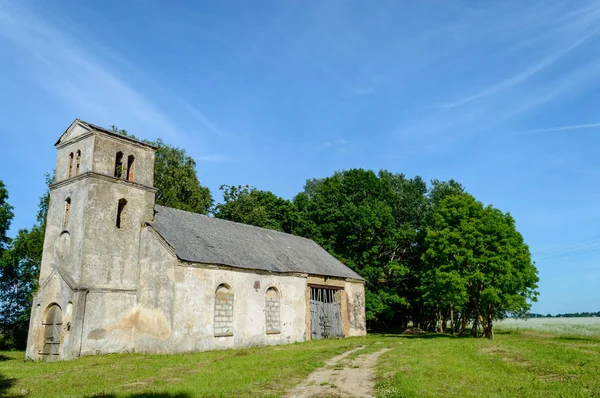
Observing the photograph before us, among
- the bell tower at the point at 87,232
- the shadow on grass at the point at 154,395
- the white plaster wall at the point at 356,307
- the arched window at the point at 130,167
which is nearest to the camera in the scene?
the shadow on grass at the point at 154,395

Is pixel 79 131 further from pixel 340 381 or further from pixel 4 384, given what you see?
pixel 340 381

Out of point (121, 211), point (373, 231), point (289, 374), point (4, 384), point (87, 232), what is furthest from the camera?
point (373, 231)

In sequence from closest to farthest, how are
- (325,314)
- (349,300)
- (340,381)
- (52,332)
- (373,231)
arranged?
(340,381)
(52,332)
(325,314)
(349,300)
(373,231)

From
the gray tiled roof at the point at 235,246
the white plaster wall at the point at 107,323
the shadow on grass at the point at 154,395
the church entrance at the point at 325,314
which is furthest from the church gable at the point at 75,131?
the church entrance at the point at 325,314

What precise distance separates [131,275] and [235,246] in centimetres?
610

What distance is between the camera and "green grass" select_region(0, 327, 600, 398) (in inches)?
408

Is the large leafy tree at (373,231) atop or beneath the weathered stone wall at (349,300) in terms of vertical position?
atop

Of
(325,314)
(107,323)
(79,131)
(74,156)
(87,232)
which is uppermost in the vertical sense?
(79,131)

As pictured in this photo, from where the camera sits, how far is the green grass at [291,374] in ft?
34.0

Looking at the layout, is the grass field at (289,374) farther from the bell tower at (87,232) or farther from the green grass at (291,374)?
the bell tower at (87,232)

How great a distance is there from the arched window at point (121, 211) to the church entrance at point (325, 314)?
1251 centimetres

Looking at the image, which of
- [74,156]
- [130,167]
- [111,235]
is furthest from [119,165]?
[111,235]

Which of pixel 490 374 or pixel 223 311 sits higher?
pixel 223 311

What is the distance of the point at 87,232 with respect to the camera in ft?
69.5
